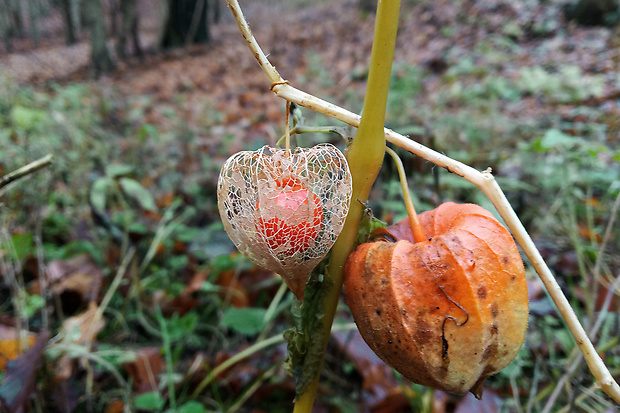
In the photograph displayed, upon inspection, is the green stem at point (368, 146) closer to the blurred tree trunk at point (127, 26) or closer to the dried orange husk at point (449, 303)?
the dried orange husk at point (449, 303)

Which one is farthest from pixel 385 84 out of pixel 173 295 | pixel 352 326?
pixel 173 295

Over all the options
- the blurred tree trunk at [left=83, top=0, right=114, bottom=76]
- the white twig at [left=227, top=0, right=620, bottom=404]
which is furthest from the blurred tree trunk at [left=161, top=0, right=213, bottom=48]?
the white twig at [left=227, top=0, right=620, bottom=404]

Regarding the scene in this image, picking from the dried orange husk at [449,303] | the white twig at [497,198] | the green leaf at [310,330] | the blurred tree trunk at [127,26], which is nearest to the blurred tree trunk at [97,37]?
the blurred tree trunk at [127,26]

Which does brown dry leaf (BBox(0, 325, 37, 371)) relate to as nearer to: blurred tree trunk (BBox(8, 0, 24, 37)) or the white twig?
the white twig

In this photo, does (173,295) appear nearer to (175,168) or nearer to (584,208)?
(175,168)

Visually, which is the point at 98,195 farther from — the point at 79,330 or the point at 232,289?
the point at 232,289

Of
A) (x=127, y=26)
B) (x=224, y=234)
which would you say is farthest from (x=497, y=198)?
(x=127, y=26)
